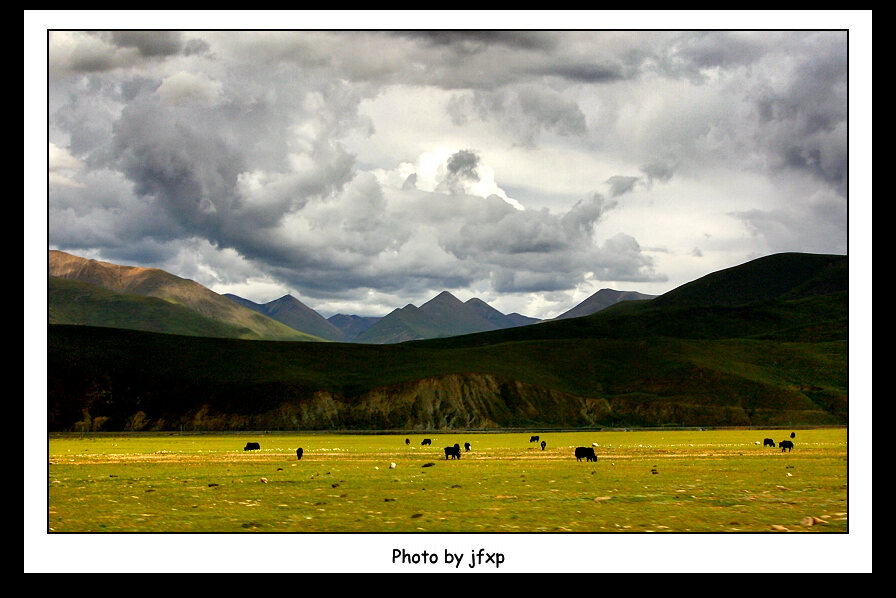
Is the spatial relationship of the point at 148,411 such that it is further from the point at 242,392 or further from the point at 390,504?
the point at 390,504

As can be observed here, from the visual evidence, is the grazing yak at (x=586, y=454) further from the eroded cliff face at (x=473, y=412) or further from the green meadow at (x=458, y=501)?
the eroded cliff face at (x=473, y=412)

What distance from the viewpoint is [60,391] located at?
18300cm

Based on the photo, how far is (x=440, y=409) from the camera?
187000 millimetres

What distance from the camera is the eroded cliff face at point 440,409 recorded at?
183 meters

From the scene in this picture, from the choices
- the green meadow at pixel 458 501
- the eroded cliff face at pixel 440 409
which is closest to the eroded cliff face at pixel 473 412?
the eroded cliff face at pixel 440 409

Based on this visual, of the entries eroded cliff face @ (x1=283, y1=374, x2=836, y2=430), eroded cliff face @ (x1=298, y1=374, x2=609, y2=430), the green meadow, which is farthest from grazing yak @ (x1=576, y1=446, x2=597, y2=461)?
eroded cliff face @ (x1=298, y1=374, x2=609, y2=430)

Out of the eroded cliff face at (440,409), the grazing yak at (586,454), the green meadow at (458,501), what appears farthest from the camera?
the eroded cliff face at (440,409)

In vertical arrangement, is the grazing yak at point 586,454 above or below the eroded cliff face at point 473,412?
above

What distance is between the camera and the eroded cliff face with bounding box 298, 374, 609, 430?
182875 mm

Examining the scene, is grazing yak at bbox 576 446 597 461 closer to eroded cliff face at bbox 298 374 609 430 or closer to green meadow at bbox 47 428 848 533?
green meadow at bbox 47 428 848 533

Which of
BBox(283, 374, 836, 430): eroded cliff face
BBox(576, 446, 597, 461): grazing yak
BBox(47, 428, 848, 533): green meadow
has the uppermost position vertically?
BBox(47, 428, 848, 533): green meadow

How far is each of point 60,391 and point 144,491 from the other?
175170 mm

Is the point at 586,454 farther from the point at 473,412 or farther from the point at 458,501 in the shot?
the point at 473,412

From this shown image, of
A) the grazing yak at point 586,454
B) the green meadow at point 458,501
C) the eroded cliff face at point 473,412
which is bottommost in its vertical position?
the eroded cliff face at point 473,412
